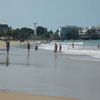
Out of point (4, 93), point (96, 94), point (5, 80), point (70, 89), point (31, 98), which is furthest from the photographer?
point (5, 80)

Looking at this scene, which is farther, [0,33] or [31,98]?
[0,33]

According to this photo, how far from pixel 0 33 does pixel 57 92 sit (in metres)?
177

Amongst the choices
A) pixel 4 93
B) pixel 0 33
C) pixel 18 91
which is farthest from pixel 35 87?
pixel 0 33

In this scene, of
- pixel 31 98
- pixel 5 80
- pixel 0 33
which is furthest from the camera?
pixel 0 33

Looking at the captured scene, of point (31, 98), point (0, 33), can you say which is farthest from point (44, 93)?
point (0, 33)

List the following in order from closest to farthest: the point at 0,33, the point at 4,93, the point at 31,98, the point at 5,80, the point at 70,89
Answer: the point at 31,98 → the point at 4,93 → the point at 70,89 → the point at 5,80 → the point at 0,33

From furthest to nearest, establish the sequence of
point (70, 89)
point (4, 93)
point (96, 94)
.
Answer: point (70, 89) < point (96, 94) < point (4, 93)

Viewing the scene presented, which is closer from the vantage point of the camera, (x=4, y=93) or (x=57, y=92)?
(x=4, y=93)

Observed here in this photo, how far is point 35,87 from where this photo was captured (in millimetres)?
14852

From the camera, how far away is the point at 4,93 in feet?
41.4

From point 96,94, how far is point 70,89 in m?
1.52

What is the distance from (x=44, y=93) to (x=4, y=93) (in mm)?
1591

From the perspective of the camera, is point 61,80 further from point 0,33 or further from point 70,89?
point 0,33

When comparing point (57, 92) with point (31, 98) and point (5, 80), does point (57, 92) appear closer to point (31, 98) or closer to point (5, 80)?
point (31, 98)
